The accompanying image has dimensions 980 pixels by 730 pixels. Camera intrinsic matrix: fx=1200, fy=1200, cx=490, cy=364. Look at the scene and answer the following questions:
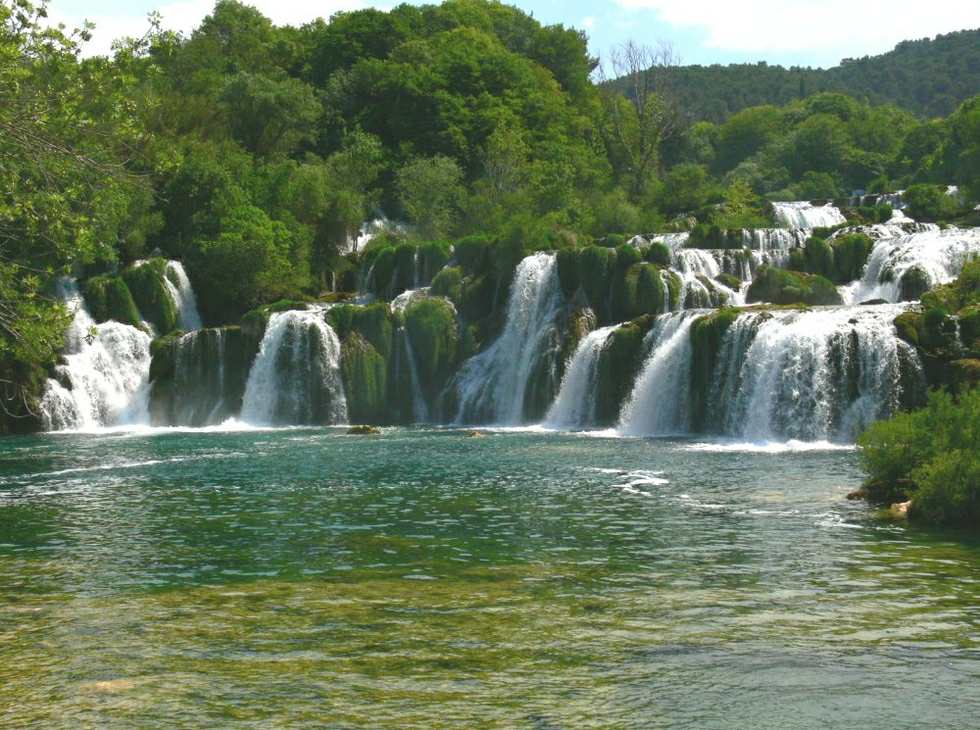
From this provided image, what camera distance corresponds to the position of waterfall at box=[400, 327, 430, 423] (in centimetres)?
5200

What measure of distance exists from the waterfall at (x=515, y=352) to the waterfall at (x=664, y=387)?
6688 millimetres

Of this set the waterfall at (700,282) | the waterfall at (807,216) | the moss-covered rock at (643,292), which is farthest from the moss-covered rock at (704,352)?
the waterfall at (807,216)

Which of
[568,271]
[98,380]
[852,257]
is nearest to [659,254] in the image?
[568,271]

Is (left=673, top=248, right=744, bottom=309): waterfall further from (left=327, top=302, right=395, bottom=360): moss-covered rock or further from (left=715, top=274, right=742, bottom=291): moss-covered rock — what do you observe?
(left=327, top=302, right=395, bottom=360): moss-covered rock

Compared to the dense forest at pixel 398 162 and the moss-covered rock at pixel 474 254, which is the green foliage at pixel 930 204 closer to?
the dense forest at pixel 398 162

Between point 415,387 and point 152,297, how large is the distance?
46.2 ft

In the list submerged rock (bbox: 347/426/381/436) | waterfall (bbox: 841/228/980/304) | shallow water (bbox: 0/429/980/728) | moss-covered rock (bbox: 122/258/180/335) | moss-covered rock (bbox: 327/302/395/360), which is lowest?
shallow water (bbox: 0/429/980/728)

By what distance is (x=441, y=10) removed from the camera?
10444 centimetres

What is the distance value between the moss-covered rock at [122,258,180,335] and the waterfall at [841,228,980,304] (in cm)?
3070

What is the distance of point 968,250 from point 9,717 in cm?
4412

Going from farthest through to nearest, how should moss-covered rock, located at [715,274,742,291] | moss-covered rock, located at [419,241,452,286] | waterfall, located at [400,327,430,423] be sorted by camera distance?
moss-covered rock, located at [419,241,452,286], waterfall, located at [400,327,430,423], moss-covered rock, located at [715,274,742,291]

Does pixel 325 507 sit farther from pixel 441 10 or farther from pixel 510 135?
pixel 441 10

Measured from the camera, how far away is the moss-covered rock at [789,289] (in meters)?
47.8

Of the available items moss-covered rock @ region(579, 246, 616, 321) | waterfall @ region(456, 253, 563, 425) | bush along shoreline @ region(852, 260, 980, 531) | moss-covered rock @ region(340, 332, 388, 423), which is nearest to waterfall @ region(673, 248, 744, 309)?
moss-covered rock @ region(579, 246, 616, 321)
